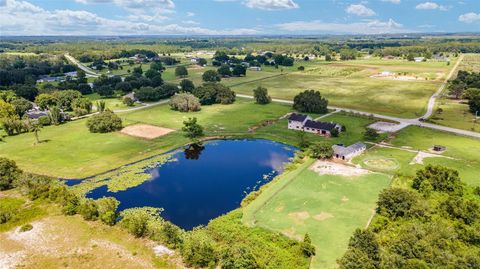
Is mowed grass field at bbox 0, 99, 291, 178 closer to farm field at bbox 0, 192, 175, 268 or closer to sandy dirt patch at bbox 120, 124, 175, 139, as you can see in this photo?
sandy dirt patch at bbox 120, 124, 175, 139

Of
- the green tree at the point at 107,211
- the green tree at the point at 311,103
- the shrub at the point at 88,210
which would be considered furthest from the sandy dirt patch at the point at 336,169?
the green tree at the point at 311,103

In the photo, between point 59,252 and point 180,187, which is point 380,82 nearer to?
point 180,187

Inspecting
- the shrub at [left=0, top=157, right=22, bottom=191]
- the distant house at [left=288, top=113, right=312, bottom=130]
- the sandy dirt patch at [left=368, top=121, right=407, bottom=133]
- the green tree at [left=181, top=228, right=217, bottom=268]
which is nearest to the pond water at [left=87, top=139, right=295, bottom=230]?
the green tree at [left=181, top=228, right=217, bottom=268]

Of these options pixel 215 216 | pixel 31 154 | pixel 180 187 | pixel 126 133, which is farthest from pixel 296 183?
pixel 31 154

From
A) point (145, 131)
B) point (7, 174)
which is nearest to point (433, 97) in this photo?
point (145, 131)

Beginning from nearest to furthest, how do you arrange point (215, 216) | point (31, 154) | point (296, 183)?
point (215, 216) < point (296, 183) < point (31, 154)
